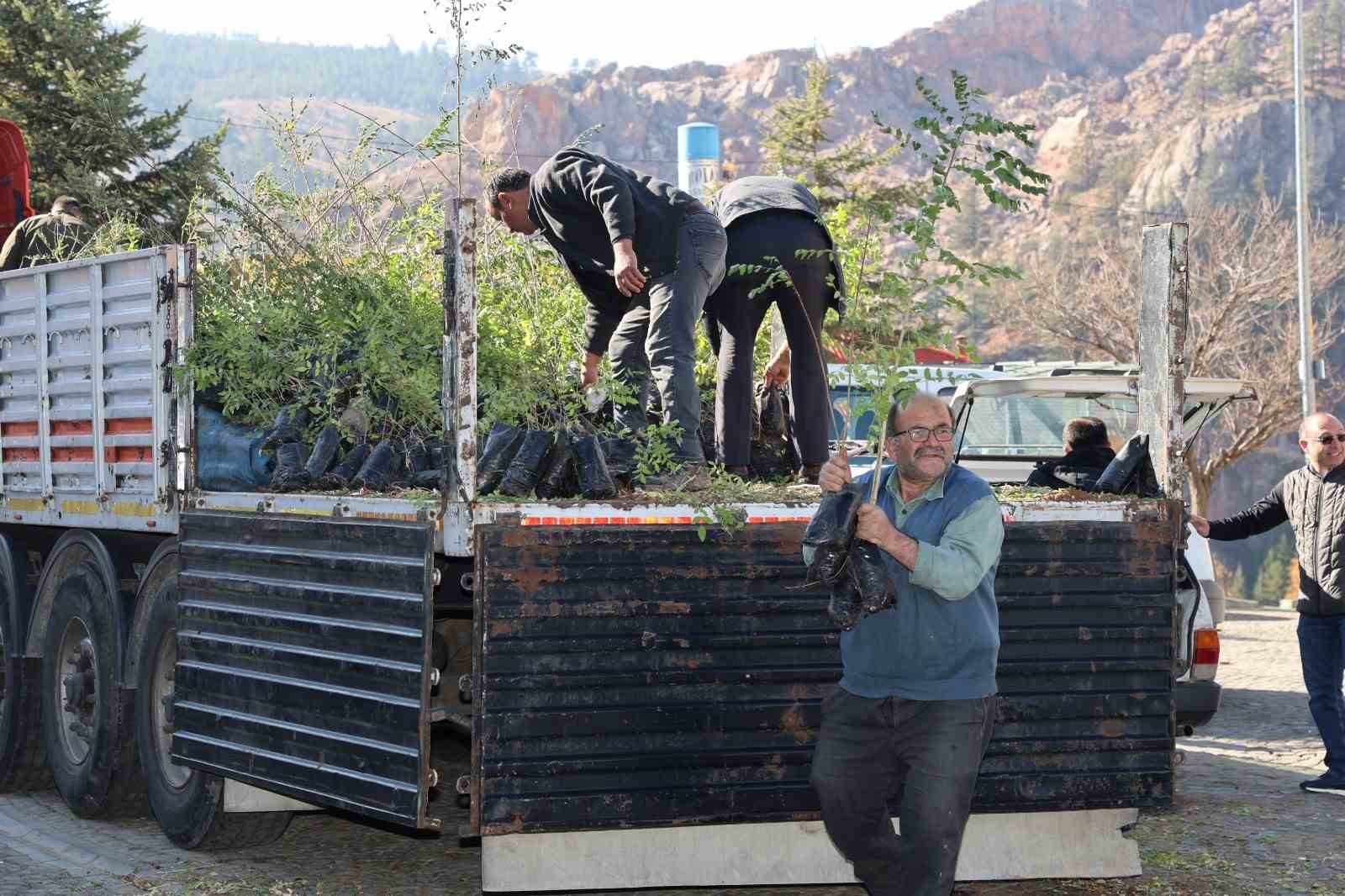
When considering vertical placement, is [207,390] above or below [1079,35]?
below

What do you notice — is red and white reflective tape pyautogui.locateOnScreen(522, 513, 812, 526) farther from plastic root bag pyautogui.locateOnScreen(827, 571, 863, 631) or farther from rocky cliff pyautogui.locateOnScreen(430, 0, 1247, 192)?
rocky cliff pyautogui.locateOnScreen(430, 0, 1247, 192)

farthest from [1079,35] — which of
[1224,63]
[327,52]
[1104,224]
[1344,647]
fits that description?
[1344,647]

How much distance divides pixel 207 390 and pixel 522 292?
5.22ft

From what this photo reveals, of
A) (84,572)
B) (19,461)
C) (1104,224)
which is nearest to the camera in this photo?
(84,572)

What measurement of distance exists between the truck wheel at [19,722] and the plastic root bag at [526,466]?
381cm

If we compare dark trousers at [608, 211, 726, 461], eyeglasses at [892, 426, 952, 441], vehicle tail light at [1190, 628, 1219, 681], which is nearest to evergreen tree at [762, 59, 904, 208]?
vehicle tail light at [1190, 628, 1219, 681]

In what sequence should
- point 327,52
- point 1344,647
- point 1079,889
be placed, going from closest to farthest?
point 1079,889 → point 1344,647 → point 327,52

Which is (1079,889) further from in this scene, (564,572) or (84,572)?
(84,572)

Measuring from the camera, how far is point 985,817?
5129mm

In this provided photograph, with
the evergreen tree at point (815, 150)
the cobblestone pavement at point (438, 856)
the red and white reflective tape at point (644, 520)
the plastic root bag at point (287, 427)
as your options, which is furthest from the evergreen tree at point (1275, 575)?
the red and white reflective tape at point (644, 520)

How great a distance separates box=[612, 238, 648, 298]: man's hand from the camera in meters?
5.81

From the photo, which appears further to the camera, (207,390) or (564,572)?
(207,390)

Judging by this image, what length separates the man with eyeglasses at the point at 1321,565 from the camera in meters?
8.06

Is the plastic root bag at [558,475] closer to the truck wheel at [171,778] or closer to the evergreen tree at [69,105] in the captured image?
the truck wheel at [171,778]
